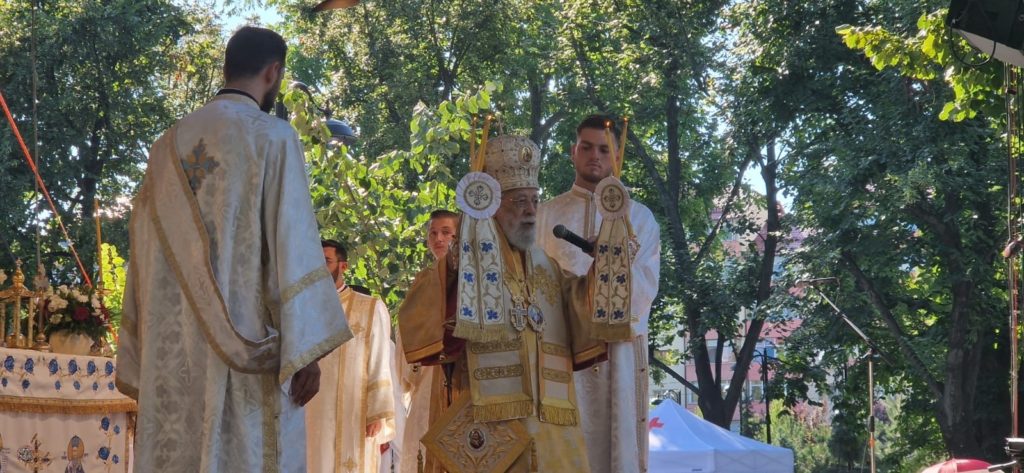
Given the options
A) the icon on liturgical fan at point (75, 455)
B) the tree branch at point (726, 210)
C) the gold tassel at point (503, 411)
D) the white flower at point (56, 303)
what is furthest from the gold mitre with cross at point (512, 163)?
the tree branch at point (726, 210)

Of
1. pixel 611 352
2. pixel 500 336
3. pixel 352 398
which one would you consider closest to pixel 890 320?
pixel 352 398

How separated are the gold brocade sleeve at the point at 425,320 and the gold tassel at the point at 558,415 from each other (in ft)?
1.73

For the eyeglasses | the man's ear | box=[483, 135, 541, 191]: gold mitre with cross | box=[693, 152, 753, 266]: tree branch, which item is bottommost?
the eyeglasses

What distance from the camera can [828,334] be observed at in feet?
89.4

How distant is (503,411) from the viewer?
6.08 metres

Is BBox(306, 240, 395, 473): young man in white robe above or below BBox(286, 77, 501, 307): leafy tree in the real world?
below

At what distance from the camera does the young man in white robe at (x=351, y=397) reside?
9039mm

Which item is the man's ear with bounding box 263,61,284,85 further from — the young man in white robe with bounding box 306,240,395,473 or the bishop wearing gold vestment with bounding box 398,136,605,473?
the young man in white robe with bounding box 306,240,395,473

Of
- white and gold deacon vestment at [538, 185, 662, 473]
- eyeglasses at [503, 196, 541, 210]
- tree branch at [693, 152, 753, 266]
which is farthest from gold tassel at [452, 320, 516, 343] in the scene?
tree branch at [693, 152, 753, 266]

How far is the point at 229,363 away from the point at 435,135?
6.16 m

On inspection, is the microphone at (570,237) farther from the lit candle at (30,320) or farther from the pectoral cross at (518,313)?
the lit candle at (30,320)

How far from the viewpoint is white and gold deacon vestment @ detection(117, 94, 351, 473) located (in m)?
4.85

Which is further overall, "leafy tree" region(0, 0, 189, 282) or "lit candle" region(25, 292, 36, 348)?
"leafy tree" region(0, 0, 189, 282)

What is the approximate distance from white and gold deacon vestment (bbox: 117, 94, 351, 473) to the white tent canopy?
15.6 meters
